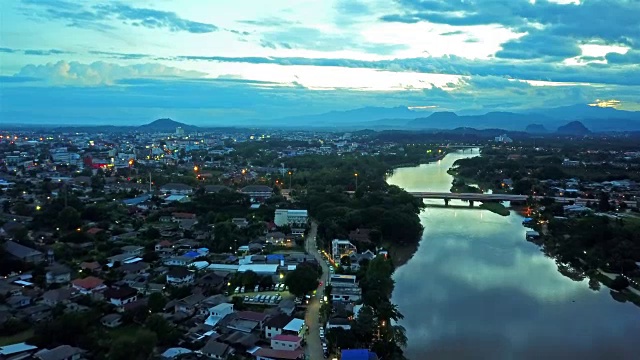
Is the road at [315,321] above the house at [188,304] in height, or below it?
below

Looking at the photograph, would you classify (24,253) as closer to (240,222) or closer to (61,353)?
(61,353)

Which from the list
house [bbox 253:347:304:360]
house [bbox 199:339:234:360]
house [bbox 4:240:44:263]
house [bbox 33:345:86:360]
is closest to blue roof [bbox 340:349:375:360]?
house [bbox 253:347:304:360]

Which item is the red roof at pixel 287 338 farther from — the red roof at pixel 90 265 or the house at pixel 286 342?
the red roof at pixel 90 265

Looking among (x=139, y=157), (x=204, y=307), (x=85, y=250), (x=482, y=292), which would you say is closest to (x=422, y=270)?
(x=482, y=292)

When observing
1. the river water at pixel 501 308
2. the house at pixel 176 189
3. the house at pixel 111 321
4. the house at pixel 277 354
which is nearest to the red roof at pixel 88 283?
the house at pixel 111 321

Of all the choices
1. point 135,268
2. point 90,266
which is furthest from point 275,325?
point 90,266

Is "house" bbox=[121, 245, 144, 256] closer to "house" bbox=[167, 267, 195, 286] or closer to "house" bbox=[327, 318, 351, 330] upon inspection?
"house" bbox=[167, 267, 195, 286]

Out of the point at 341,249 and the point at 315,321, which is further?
the point at 341,249
